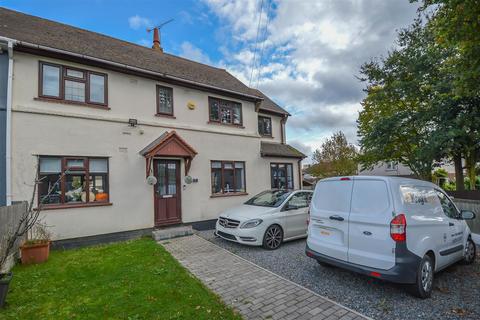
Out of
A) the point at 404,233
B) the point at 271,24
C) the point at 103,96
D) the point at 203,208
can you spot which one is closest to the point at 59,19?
the point at 103,96

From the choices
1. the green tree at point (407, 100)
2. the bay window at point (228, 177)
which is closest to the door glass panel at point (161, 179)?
the bay window at point (228, 177)

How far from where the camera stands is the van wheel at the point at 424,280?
3.87 meters

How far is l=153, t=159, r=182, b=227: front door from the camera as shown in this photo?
951 centimetres

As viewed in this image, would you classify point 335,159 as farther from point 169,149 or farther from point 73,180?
point 73,180

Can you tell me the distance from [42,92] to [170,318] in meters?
7.89

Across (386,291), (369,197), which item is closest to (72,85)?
(369,197)

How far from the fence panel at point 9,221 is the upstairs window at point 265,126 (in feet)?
36.6

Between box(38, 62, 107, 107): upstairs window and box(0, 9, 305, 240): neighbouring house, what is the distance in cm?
3

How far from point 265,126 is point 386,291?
37.6 feet

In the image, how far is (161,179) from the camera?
9.74m

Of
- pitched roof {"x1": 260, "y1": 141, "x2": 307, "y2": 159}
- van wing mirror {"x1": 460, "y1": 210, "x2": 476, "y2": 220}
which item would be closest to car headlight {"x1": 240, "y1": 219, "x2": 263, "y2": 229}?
van wing mirror {"x1": 460, "y1": 210, "x2": 476, "y2": 220}

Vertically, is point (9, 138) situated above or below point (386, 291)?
above

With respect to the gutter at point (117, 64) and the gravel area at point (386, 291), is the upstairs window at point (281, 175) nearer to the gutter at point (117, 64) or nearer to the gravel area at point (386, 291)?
the gutter at point (117, 64)

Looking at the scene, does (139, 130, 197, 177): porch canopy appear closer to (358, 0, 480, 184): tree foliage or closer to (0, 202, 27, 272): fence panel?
(0, 202, 27, 272): fence panel
